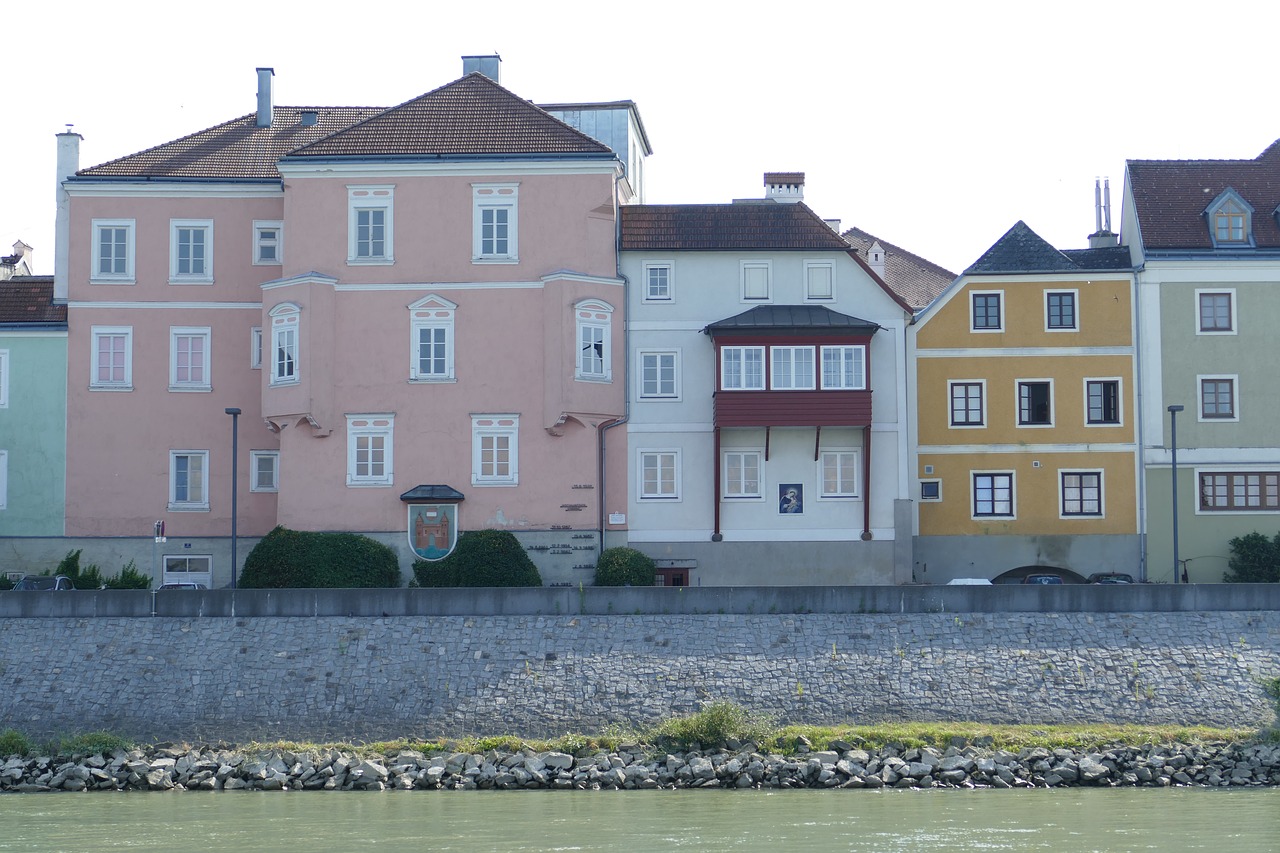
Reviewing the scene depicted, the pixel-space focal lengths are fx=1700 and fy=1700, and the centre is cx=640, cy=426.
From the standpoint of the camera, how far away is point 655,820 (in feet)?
95.0

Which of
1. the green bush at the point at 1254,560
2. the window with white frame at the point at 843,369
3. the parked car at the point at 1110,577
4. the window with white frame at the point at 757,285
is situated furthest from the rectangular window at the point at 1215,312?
the window with white frame at the point at 757,285

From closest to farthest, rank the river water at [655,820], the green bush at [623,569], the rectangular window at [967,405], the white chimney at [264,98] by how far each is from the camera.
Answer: the river water at [655,820] < the green bush at [623,569] < the rectangular window at [967,405] < the white chimney at [264,98]

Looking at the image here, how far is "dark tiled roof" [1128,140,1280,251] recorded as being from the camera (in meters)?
49.4

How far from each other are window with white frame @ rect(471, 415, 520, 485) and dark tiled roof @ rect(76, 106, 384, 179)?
32.1 feet

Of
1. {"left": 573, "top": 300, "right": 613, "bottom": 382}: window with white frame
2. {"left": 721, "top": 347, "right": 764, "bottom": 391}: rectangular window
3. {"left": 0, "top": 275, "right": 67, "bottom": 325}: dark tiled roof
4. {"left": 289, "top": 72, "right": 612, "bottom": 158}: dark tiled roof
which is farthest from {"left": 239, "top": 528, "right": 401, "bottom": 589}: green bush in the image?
{"left": 289, "top": 72, "right": 612, "bottom": 158}: dark tiled roof

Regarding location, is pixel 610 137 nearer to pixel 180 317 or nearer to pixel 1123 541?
pixel 180 317

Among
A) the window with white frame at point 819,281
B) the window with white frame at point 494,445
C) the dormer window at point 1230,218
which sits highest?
the dormer window at point 1230,218

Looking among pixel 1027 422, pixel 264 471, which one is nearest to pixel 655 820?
pixel 264 471

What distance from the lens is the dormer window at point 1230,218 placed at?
49562 mm

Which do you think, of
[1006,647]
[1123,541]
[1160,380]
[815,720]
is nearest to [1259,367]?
[1160,380]

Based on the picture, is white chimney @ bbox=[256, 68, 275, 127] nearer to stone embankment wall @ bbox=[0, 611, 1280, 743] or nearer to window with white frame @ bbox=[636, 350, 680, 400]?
window with white frame @ bbox=[636, 350, 680, 400]

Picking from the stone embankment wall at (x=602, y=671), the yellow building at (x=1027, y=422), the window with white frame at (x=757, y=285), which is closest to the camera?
the stone embankment wall at (x=602, y=671)

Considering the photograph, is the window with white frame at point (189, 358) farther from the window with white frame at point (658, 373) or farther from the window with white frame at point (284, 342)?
the window with white frame at point (658, 373)

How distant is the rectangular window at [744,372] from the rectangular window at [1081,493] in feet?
31.4
